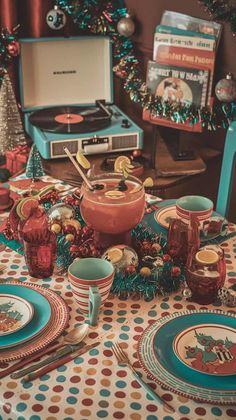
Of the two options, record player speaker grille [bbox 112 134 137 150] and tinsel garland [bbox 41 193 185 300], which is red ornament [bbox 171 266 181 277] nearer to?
tinsel garland [bbox 41 193 185 300]

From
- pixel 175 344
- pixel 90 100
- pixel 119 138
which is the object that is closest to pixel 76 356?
pixel 175 344

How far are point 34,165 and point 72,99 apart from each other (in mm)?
898

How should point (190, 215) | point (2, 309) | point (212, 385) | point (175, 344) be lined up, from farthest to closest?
1. point (190, 215)
2. point (2, 309)
3. point (175, 344)
4. point (212, 385)

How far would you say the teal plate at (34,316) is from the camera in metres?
1.30

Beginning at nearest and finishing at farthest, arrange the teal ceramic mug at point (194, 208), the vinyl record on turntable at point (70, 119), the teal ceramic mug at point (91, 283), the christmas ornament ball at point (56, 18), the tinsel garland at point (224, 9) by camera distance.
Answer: the teal ceramic mug at point (91, 283) → the teal ceramic mug at point (194, 208) → the tinsel garland at point (224, 9) → the vinyl record on turntable at point (70, 119) → the christmas ornament ball at point (56, 18)

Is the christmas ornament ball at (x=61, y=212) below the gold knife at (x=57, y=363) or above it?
above

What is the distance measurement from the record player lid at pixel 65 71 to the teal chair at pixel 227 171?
1030 millimetres

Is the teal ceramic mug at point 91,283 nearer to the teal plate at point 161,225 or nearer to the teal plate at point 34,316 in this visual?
the teal plate at point 34,316

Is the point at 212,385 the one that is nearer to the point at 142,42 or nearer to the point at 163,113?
the point at 163,113

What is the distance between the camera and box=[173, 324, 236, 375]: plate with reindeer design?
1246 mm

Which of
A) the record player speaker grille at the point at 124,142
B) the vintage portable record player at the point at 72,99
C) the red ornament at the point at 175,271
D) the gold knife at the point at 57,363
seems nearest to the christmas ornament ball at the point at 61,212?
the red ornament at the point at 175,271

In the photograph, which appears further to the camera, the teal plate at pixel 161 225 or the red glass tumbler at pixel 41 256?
the teal plate at pixel 161 225

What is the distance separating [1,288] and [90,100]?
61.7 inches

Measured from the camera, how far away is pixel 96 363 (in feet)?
4.17
